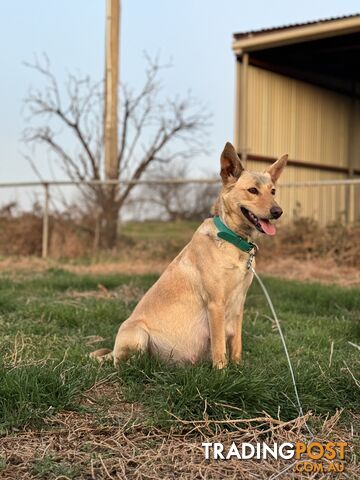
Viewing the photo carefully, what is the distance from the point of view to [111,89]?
12.7m

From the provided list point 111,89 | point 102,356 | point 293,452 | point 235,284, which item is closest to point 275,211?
point 235,284

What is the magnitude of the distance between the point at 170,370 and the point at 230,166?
1384 mm

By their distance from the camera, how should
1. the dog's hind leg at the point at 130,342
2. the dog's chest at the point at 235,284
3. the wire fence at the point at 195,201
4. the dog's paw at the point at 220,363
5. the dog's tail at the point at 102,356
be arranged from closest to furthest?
1. the dog's paw at the point at 220,363
2. the dog's chest at the point at 235,284
3. the dog's hind leg at the point at 130,342
4. the dog's tail at the point at 102,356
5. the wire fence at the point at 195,201

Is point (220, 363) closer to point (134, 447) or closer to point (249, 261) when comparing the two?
point (249, 261)

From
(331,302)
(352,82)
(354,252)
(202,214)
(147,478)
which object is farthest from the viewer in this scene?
(352,82)

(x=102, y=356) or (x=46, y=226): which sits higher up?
(x=46, y=226)

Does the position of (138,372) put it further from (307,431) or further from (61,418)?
(307,431)

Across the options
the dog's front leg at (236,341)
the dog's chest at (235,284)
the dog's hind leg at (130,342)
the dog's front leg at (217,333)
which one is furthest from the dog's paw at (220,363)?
the dog's hind leg at (130,342)

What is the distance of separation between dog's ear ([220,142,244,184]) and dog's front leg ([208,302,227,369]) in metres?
0.86

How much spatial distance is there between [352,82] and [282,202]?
8106 mm

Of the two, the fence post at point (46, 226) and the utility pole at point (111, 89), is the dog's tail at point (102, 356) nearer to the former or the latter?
the fence post at point (46, 226)

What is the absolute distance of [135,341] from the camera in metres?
3.46

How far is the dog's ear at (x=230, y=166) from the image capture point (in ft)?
11.2

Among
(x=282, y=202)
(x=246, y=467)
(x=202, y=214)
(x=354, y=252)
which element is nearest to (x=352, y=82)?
(x=282, y=202)
